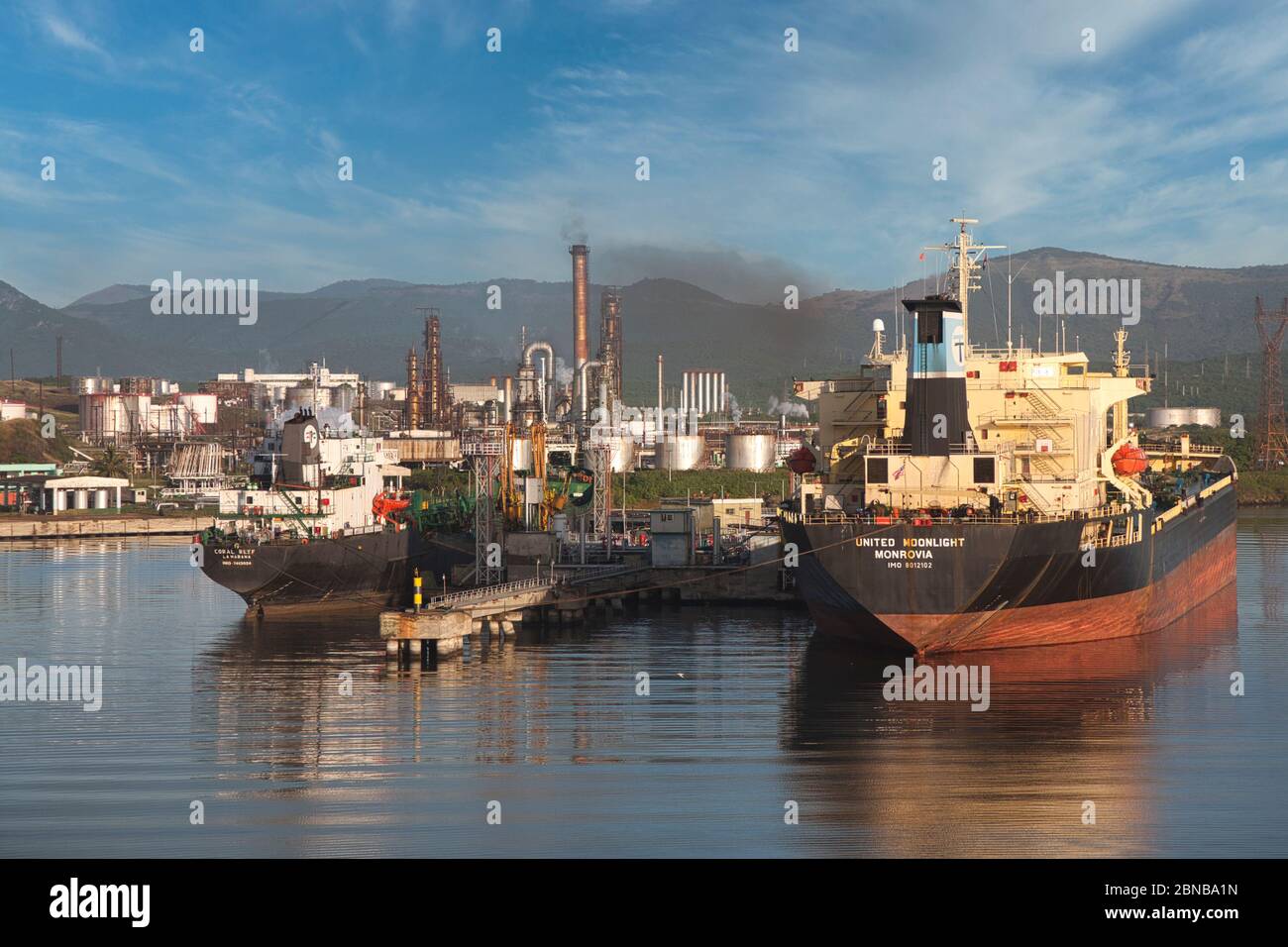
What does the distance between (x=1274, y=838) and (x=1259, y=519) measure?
81.2m

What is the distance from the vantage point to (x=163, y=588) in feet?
189

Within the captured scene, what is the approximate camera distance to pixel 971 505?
34281mm

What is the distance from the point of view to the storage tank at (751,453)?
115 meters

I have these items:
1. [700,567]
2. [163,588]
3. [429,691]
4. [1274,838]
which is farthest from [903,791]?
[163,588]

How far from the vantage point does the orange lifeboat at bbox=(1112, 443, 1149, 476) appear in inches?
1590

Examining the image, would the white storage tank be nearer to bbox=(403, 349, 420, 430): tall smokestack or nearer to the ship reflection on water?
bbox=(403, 349, 420, 430): tall smokestack

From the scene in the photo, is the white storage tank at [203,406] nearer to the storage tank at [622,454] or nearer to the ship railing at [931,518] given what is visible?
the storage tank at [622,454]

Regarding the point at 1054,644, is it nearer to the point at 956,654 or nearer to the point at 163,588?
the point at 956,654

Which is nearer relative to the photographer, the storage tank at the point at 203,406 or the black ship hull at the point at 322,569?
the black ship hull at the point at 322,569

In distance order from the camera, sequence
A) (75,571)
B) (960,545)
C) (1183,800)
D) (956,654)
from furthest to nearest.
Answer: (75,571)
(956,654)
(960,545)
(1183,800)

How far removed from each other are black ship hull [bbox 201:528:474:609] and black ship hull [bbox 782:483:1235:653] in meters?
18.5

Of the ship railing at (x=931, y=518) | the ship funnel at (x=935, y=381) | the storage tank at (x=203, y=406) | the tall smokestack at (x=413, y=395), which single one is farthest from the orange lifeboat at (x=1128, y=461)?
the storage tank at (x=203, y=406)

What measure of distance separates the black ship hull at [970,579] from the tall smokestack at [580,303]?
88353 mm

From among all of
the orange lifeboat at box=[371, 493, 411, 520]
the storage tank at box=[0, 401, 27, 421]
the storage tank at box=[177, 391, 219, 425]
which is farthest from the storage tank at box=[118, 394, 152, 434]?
the orange lifeboat at box=[371, 493, 411, 520]
